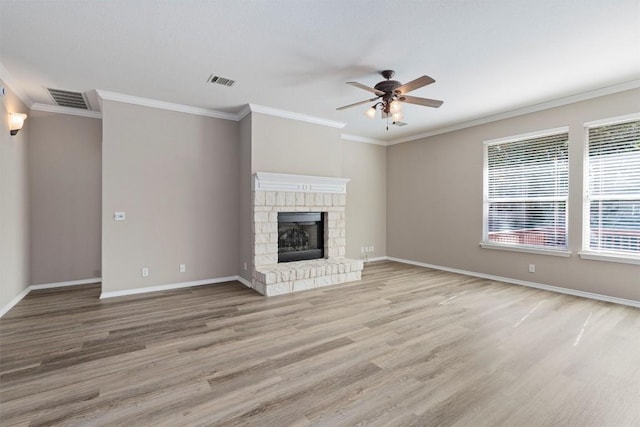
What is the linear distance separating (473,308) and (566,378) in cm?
153

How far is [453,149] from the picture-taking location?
5871mm

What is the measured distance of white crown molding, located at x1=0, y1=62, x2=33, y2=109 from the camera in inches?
136

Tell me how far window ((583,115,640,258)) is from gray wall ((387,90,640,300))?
13cm

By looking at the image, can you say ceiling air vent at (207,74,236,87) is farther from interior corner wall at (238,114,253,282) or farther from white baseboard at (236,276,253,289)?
white baseboard at (236,276,253,289)

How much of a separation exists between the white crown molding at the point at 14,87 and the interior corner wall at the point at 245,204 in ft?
9.41

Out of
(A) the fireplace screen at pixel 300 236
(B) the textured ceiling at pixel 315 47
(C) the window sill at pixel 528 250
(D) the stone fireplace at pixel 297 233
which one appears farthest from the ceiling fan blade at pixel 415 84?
(C) the window sill at pixel 528 250

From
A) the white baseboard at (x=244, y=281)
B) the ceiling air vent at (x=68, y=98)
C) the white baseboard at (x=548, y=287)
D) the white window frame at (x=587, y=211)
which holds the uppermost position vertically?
the ceiling air vent at (x=68, y=98)

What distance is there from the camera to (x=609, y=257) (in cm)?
397

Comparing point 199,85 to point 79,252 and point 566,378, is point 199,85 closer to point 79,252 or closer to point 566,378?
point 79,252

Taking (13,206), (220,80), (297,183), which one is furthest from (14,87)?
(297,183)

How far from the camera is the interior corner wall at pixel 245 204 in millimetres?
4809

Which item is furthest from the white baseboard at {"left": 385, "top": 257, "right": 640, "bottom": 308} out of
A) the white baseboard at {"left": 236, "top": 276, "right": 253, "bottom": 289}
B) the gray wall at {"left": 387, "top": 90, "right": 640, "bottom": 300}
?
the white baseboard at {"left": 236, "top": 276, "right": 253, "bottom": 289}

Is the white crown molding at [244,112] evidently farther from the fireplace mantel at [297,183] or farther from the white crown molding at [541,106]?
the white crown molding at [541,106]

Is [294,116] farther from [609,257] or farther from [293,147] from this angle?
[609,257]
